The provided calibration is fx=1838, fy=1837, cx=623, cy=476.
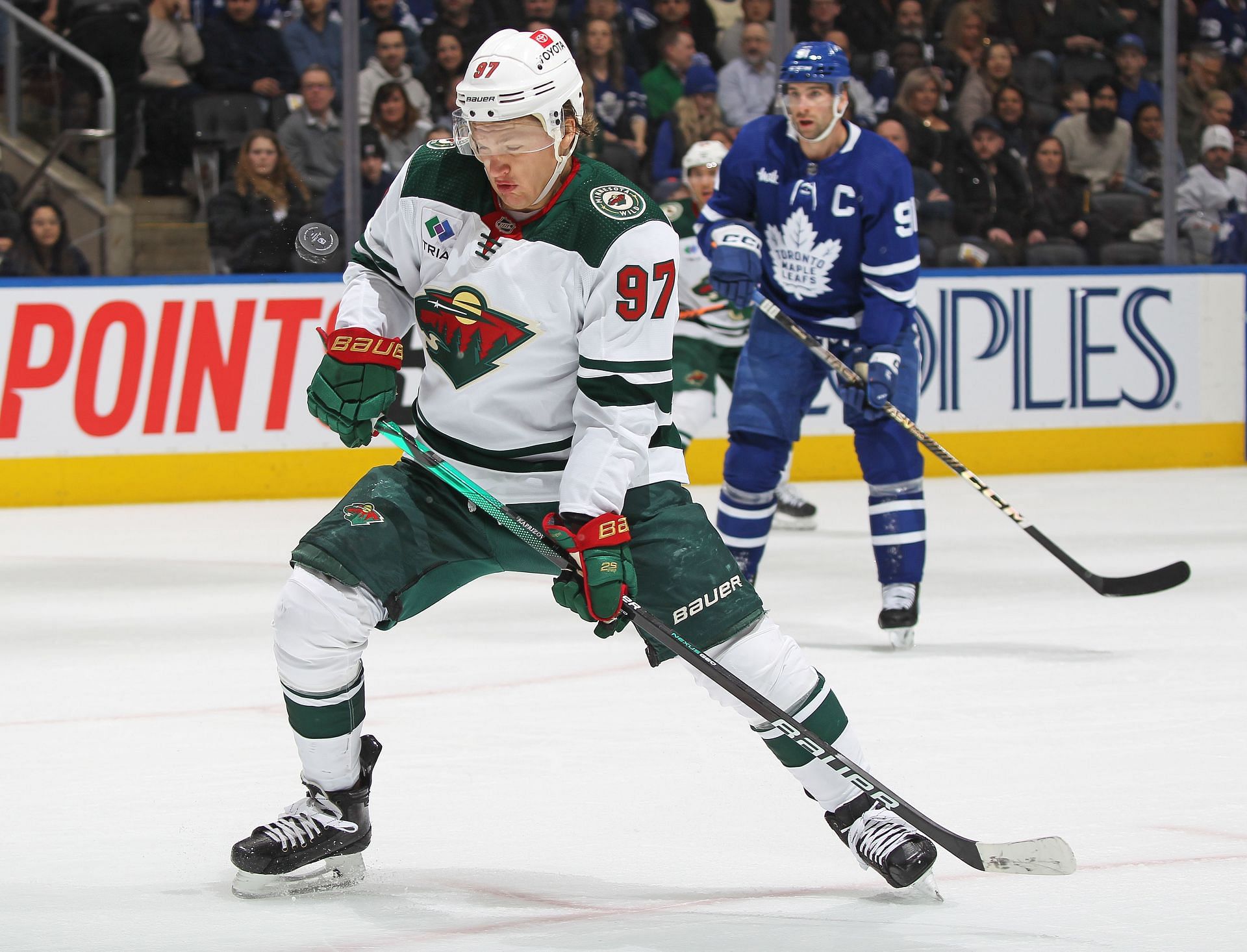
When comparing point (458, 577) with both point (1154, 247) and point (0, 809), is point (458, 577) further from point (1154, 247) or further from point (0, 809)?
point (1154, 247)

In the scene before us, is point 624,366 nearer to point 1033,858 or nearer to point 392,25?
point 1033,858

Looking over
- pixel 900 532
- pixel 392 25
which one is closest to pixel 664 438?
pixel 900 532

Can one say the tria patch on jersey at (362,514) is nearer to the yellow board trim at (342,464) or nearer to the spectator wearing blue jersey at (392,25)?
the yellow board trim at (342,464)

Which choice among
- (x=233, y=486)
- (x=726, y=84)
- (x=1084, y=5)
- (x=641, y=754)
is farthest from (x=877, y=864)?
(x=1084, y=5)

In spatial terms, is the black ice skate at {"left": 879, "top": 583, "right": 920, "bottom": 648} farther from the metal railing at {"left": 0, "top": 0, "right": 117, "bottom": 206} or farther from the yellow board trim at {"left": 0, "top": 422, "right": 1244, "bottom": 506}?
the metal railing at {"left": 0, "top": 0, "right": 117, "bottom": 206}

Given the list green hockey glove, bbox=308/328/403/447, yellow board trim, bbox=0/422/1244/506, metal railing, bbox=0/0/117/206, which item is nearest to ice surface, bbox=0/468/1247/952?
green hockey glove, bbox=308/328/403/447

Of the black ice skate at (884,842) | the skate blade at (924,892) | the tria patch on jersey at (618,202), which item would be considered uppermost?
the tria patch on jersey at (618,202)

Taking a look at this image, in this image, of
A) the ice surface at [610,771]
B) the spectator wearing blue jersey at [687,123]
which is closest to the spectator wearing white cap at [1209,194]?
the spectator wearing blue jersey at [687,123]

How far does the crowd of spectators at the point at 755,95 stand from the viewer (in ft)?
24.2

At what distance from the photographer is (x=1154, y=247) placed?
847 cm

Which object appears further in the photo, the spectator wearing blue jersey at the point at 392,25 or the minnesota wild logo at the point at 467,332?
the spectator wearing blue jersey at the point at 392,25

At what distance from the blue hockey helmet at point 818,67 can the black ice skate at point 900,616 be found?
3.90 ft

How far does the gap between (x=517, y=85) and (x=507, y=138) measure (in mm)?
67

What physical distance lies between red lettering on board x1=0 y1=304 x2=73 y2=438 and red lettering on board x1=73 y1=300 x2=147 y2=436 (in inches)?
2.9
